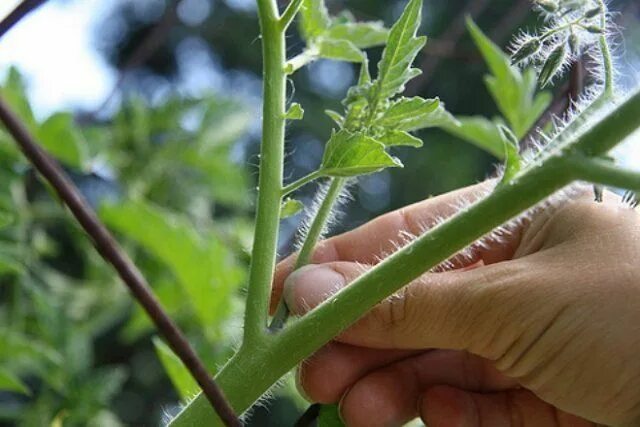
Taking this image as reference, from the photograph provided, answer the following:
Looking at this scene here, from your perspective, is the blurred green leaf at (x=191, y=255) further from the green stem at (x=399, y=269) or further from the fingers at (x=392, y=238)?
the green stem at (x=399, y=269)

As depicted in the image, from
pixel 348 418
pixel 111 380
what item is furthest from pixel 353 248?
pixel 111 380

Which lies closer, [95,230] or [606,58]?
[95,230]

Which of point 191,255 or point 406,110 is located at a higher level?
point 406,110

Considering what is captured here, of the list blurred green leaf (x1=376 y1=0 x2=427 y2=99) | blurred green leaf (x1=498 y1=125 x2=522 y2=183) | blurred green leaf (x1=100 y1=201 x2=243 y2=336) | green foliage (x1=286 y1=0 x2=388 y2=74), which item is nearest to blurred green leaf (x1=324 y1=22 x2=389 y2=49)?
green foliage (x1=286 y1=0 x2=388 y2=74)

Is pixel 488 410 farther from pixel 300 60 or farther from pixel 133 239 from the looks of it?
pixel 133 239

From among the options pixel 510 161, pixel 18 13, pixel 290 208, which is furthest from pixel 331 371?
pixel 18 13

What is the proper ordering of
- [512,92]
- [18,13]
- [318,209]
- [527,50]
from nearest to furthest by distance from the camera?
1. [18,13]
2. [527,50]
3. [318,209]
4. [512,92]
